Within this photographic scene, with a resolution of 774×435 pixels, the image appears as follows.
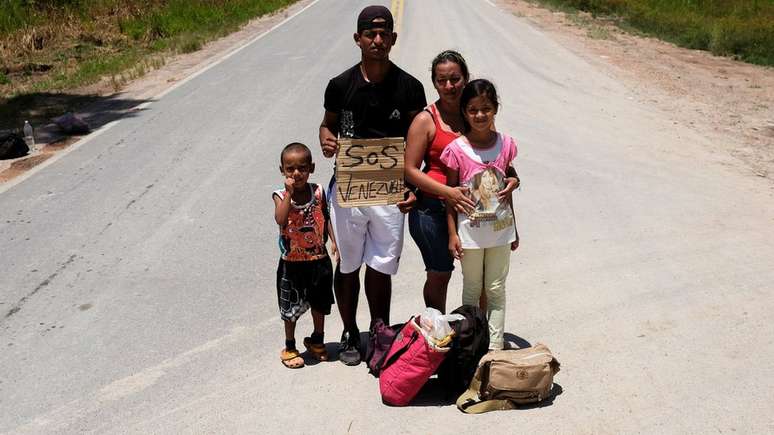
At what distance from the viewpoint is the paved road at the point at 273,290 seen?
4223 mm

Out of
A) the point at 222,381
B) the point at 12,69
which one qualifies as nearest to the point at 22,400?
A: the point at 222,381

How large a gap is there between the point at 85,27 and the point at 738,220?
18.4 meters

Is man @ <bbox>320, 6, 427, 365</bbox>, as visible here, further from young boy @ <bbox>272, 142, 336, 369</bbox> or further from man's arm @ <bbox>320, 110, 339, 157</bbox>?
young boy @ <bbox>272, 142, 336, 369</bbox>

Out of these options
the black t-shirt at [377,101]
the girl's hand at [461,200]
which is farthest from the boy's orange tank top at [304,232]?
the girl's hand at [461,200]

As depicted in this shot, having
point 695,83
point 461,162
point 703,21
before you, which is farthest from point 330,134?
point 703,21

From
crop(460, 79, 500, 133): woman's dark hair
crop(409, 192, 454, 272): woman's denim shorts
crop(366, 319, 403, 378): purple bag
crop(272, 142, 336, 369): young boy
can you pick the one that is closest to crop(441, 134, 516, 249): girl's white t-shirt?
crop(409, 192, 454, 272): woman's denim shorts

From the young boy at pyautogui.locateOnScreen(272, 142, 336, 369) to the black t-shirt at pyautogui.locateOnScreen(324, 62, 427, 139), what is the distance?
0.36 m

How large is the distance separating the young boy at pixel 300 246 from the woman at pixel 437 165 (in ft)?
1.90

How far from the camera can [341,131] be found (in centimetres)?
439

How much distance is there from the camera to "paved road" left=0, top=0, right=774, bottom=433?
13.9ft

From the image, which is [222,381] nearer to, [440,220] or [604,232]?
[440,220]

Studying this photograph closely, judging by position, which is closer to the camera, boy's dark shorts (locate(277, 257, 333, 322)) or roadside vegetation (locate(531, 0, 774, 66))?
boy's dark shorts (locate(277, 257, 333, 322))

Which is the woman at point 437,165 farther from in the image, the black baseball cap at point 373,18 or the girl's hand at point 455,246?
the black baseball cap at point 373,18

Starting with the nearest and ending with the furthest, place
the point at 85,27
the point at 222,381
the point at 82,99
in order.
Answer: the point at 222,381 → the point at 82,99 → the point at 85,27
